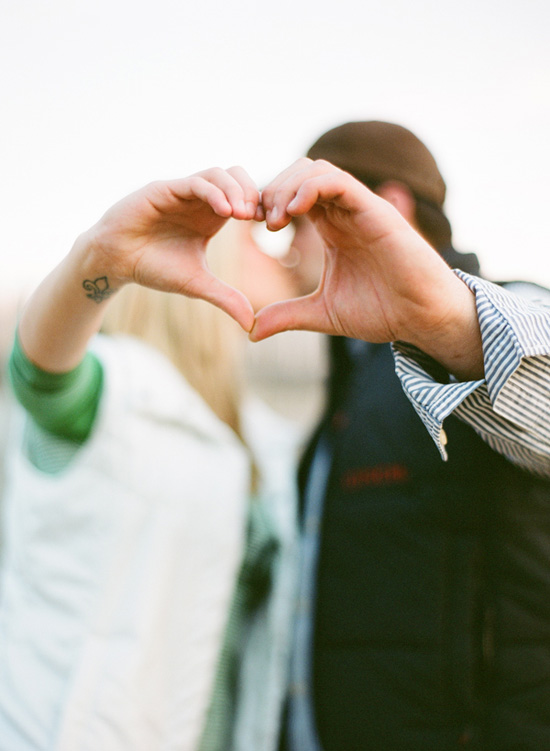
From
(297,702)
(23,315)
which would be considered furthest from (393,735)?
(23,315)

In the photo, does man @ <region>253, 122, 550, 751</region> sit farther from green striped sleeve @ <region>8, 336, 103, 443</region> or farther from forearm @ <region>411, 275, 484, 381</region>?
green striped sleeve @ <region>8, 336, 103, 443</region>

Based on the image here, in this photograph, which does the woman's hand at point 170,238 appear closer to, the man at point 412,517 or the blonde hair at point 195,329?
the man at point 412,517

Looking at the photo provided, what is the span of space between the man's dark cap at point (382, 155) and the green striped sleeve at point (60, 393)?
2.39ft

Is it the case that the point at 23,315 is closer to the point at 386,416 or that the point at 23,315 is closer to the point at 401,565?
the point at 386,416

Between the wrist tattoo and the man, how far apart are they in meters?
0.25

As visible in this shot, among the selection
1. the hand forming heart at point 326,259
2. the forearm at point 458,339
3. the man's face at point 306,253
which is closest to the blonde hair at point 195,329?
the man's face at point 306,253

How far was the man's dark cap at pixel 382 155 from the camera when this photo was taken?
1260 millimetres

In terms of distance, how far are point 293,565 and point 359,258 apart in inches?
35.7

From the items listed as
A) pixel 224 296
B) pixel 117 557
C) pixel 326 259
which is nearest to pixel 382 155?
pixel 326 259

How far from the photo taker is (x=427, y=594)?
1.03 m

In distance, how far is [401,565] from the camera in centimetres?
107

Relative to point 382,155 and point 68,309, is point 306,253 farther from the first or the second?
point 68,309

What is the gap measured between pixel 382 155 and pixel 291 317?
693mm

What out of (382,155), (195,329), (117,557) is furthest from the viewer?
(195,329)
